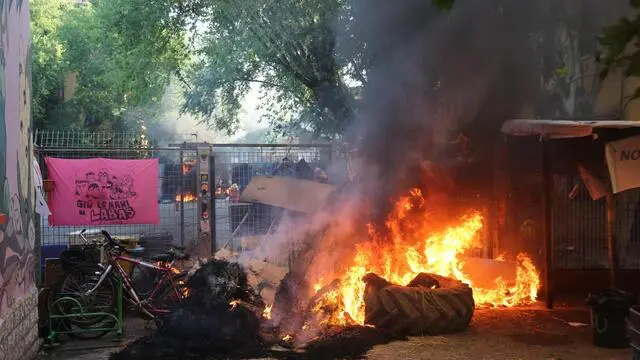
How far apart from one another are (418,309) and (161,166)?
5.14 metres

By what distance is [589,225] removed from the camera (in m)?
9.87

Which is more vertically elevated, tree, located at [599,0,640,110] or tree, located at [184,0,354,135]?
tree, located at [184,0,354,135]

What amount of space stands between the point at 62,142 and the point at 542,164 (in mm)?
7772

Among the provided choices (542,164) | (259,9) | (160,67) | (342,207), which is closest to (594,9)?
(542,164)

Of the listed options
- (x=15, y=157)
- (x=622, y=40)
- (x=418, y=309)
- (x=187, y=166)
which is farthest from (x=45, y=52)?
(x=622, y=40)

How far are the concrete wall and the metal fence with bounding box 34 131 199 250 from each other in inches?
114

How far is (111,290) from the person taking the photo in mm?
7273

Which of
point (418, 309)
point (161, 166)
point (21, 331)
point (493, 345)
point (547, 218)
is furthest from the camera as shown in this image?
point (161, 166)

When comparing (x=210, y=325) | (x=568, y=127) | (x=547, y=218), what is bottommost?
(x=210, y=325)

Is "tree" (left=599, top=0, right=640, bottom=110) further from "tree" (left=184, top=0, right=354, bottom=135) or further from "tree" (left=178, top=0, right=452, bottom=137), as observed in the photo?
"tree" (left=184, top=0, right=354, bottom=135)

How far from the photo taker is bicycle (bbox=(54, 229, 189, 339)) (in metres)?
7.06

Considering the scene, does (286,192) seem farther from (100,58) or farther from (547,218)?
(100,58)

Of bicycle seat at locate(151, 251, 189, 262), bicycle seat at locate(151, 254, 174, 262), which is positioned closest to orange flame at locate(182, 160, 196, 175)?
bicycle seat at locate(151, 251, 189, 262)

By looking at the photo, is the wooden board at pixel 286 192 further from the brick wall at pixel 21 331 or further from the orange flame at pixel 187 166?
the brick wall at pixel 21 331
